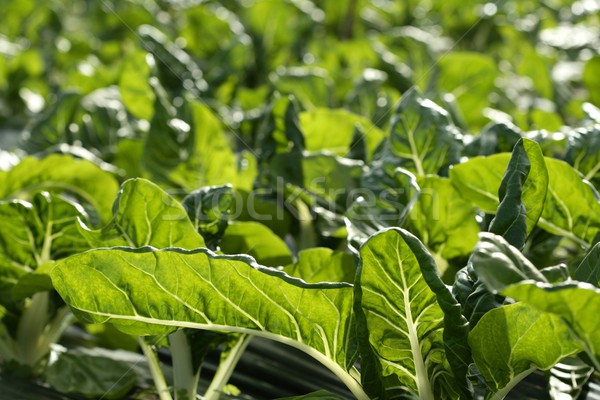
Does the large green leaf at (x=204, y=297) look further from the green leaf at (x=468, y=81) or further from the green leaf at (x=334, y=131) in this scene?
the green leaf at (x=468, y=81)

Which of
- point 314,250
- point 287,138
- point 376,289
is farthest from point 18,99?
point 376,289

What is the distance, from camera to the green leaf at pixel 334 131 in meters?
1.59

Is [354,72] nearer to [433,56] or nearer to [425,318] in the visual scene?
[433,56]

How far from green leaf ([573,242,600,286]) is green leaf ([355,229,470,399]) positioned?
160 mm

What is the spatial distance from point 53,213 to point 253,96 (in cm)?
110

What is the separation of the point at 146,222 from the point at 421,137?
47 cm

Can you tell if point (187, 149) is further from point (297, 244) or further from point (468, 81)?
point (468, 81)

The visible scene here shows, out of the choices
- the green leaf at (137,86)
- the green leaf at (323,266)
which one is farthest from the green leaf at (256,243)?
the green leaf at (137,86)

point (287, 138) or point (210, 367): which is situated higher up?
point (287, 138)

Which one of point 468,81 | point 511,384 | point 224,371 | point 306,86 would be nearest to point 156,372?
point 224,371

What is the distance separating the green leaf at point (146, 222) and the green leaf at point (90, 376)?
0.26 metres

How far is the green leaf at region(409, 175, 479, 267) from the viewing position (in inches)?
48.9

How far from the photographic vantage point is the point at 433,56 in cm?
252

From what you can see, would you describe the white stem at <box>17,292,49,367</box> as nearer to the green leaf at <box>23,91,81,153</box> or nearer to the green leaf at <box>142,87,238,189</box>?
the green leaf at <box>142,87,238,189</box>
